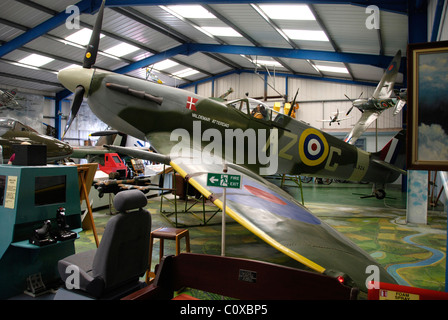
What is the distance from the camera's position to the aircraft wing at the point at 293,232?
6.35ft

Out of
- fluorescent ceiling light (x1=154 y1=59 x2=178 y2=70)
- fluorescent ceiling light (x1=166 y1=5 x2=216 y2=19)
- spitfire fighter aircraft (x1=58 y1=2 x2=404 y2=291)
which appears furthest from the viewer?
fluorescent ceiling light (x1=154 y1=59 x2=178 y2=70)

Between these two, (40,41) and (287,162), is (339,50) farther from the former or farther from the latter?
(40,41)

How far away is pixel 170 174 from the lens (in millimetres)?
9078

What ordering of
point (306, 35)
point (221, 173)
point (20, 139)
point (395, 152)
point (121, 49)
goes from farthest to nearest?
1. point (121, 49)
2. point (306, 35)
3. point (395, 152)
4. point (20, 139)
5. point (221, 173)

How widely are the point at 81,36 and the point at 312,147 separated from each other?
443 inches

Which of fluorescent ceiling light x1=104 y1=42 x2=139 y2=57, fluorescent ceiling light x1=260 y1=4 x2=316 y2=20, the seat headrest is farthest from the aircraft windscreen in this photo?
fluorescent ceiling light x1=104 y1=42 x2=139 y2=57

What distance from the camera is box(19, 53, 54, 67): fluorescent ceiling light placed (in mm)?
13641

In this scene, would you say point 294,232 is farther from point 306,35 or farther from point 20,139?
point 306,35

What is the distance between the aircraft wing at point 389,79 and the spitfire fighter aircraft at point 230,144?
3497 mm

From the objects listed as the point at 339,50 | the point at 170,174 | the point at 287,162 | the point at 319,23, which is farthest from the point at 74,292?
the point at 339,50

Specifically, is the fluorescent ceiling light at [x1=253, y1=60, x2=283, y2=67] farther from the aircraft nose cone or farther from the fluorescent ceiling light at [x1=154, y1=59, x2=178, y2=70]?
the aircraft nose cone

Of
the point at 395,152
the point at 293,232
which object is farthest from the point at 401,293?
the point at 395,152

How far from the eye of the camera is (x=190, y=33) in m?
13.5

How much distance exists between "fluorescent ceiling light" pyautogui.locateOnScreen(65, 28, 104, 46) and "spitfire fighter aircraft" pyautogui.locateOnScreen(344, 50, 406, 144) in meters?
11.3
